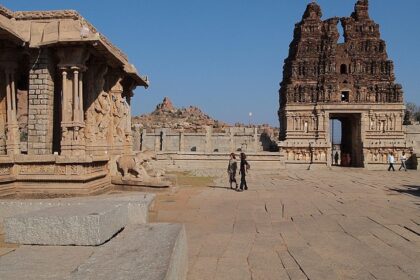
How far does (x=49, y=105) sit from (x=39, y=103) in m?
0.24

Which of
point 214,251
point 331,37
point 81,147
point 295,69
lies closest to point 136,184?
point 81,147

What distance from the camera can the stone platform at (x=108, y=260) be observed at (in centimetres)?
A: 263

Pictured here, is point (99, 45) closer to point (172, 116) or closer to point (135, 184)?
point (135, 184)

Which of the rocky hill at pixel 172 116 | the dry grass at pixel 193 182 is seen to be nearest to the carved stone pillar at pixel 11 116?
the dry grass at pixel 193 182

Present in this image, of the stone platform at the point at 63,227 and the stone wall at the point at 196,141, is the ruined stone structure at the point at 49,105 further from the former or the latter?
the stone wall at the point at 196,141

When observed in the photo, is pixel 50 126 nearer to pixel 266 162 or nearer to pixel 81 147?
pixel 81 147

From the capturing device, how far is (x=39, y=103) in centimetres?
1005

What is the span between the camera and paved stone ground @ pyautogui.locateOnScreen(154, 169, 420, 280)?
4426 millimetres

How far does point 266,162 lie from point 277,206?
716 inches

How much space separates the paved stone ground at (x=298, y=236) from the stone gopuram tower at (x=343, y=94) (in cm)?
2019

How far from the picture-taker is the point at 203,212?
8.35 m

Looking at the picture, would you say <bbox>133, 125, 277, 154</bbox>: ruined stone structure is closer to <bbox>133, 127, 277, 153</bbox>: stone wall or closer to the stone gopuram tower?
<bbox>133, 127, 277, 153</bbox>: stone wall

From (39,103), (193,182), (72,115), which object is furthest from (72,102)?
(193,182)

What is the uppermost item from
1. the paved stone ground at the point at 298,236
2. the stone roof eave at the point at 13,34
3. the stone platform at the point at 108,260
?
the stone roof eave at the point at 13,34
